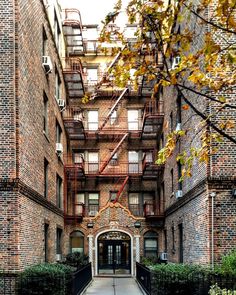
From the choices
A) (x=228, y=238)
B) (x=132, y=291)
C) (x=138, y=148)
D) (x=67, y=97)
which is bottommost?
(x=132, y=291)

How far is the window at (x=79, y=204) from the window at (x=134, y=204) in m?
3.45

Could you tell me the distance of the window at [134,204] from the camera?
3661cm

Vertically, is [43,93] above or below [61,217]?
above

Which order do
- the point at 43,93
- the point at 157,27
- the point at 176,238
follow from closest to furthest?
1. the point at 157,27
2. the point at 43,93
3. the point at 176,238

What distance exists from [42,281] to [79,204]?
18380mm

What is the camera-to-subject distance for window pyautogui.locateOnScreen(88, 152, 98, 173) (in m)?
37.1

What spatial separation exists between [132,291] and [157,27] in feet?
60.2

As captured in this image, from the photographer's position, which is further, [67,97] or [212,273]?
[67,97]

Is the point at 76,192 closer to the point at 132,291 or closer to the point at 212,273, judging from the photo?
the point at 132,291

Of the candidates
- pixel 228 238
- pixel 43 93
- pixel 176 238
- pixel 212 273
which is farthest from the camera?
pixel 176 238

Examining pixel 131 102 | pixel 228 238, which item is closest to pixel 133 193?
pixel 131 102

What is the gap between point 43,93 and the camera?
2266cm

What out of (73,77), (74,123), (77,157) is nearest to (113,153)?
(77,157)

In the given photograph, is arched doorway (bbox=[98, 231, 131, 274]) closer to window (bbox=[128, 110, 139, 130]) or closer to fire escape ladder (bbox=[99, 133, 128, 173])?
fire escape ladder (bbox=[99, 133, 128, 173])
